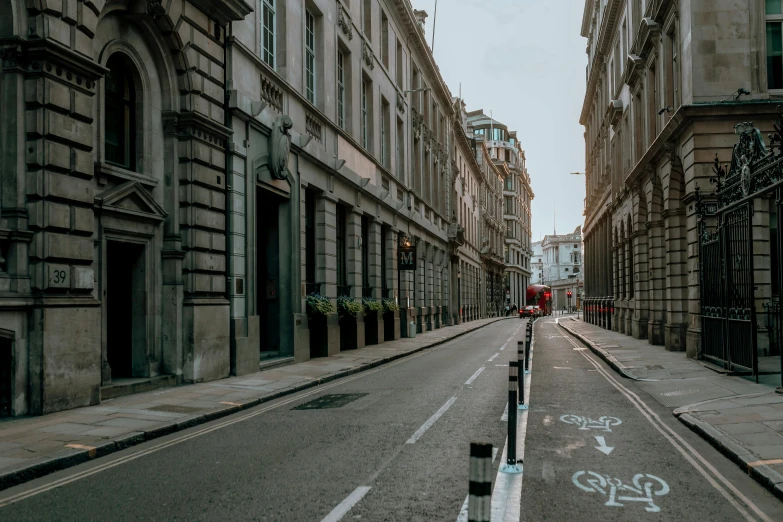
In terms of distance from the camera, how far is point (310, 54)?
2256 centimetres

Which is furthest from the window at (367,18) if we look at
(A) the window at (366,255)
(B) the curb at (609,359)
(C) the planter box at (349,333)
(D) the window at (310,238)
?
(B) the curb at (609,359)

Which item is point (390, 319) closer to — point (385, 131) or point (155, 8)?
point (385, 131)

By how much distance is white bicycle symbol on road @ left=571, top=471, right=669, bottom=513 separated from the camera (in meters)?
6.30

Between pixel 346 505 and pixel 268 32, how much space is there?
1591cm

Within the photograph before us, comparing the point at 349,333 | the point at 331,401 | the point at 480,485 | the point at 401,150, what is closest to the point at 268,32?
the point at 349,333

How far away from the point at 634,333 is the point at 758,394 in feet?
61.9

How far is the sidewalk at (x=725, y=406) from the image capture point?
24.8 ft

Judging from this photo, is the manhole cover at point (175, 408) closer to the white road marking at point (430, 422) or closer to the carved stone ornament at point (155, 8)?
the white road marking at point (430, 422)

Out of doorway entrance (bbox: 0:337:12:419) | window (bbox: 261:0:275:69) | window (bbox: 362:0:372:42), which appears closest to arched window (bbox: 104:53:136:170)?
doorway entrance (bbox: 0:337:12:419)

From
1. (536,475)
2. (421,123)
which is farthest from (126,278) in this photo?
(421,123)

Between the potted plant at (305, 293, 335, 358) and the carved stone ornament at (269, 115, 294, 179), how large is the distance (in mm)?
4581

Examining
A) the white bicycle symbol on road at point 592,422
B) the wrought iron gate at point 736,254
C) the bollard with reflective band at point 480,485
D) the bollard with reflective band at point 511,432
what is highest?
the wrought iron gate at point 736,254

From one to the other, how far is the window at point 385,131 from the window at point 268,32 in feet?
42.6

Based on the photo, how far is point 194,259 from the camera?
1452 centimetres
